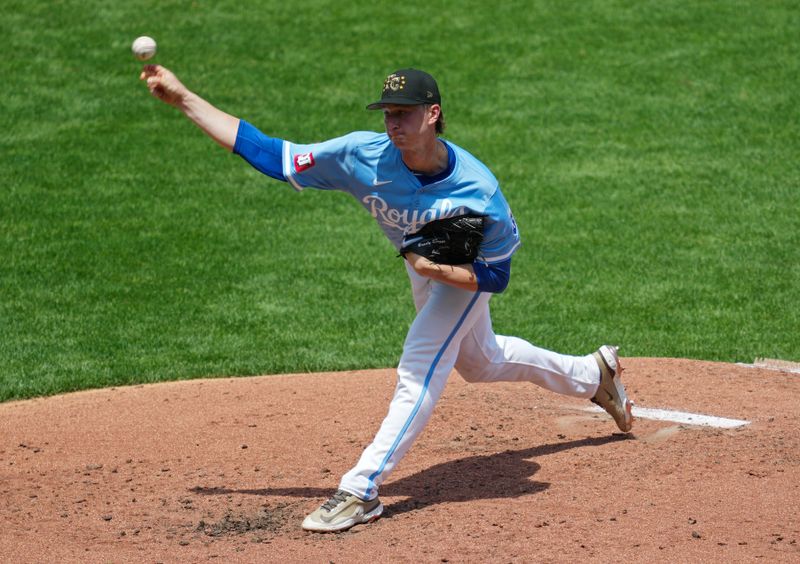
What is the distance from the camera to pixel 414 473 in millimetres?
5590

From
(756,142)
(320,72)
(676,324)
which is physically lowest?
(676,324)

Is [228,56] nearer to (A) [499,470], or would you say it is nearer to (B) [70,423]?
(B) [70,423]

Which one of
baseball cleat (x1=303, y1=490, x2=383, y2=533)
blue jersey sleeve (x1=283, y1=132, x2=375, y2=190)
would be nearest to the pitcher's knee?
baseball cleat (x1=303, y1=490, x2=383, y2=533)

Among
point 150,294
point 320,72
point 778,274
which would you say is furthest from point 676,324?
point 320,72

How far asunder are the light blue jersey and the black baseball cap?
0.81 ft

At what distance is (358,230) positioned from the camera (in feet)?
32.9

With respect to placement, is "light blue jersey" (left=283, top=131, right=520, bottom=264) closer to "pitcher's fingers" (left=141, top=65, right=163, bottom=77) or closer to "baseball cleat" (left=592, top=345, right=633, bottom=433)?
"pitcher's fingers" (left=141, top=65, right=163, bottom=77)

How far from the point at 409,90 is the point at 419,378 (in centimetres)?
118

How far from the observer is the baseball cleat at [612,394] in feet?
19.2

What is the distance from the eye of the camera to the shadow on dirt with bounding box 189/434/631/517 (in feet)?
17.0

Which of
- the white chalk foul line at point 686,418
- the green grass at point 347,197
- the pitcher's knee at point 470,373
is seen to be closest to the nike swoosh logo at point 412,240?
the pitcher's knee at point 470,373

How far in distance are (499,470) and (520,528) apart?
33.9 inches

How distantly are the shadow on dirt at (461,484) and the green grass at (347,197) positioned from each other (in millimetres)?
2033

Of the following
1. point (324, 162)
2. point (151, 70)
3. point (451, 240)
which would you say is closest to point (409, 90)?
point (324, 162)
